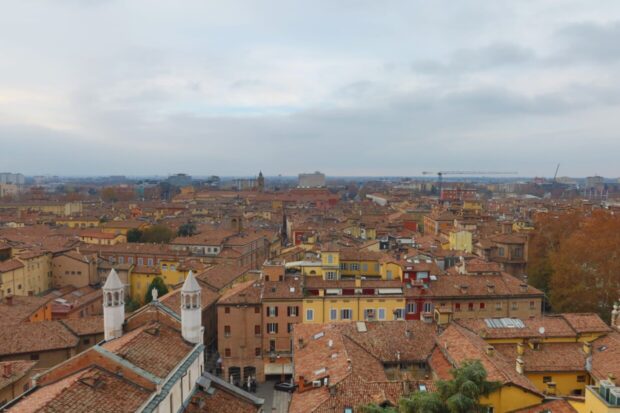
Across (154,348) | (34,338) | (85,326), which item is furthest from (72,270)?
(154,348)

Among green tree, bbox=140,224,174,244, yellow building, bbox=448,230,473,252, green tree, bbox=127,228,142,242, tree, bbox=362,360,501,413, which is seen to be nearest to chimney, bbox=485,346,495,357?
tree, bbox=362,360,501,413

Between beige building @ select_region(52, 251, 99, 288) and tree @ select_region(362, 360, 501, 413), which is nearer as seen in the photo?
tree @ select_region(362, 360, 501, 413)

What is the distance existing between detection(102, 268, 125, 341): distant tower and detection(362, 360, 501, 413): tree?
10607mm

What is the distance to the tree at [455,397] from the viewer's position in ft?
53.4

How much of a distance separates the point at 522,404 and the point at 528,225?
220 feet

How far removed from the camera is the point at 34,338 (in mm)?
32125

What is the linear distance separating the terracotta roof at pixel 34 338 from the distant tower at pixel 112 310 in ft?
44.9

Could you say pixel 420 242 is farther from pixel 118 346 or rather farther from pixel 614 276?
pixel 118 346

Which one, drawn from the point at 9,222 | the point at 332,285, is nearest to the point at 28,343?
the point at 332,285

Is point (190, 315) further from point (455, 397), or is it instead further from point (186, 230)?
point (186, 230)

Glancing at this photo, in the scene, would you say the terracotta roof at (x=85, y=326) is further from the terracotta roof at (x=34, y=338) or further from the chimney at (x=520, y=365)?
the chimney at (x=520, y=365)

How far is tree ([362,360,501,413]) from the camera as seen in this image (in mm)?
16281

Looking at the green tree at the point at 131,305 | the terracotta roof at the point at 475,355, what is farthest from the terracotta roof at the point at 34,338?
the terracotta roof at the point at 475,355

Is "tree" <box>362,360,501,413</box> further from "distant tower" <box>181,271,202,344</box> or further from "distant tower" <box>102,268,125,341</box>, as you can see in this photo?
"distant tower" <box>102,268,125,341</box>
